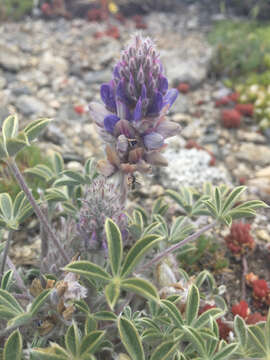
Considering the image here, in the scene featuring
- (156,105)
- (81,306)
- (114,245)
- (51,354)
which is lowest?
(81,306)

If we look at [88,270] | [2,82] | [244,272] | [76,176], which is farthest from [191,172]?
[2,82]

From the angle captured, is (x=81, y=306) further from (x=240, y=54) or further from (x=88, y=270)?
(x=240, y=54)

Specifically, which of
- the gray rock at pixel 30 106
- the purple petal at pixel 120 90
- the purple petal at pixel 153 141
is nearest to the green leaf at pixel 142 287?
the purple petal at pixel 153 141

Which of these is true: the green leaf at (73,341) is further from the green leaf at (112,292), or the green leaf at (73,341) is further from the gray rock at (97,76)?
the gray rock at (97,76)

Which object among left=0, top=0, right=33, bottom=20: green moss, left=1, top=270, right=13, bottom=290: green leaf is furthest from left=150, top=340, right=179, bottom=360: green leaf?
left=0, top=0, right=33, bottom=20: green moss

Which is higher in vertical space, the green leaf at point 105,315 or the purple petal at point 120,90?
the purple petal at point 120,90

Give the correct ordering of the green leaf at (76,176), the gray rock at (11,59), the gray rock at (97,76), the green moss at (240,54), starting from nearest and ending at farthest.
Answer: the green leaf at (76,176), the gray rock at (11,59), the gray rock at (97,76), the green moss at (240,54)

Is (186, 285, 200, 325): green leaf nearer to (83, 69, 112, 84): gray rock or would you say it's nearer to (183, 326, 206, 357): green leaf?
(183, 326, 206, 357): green leaf
